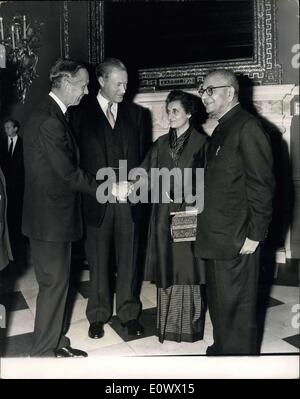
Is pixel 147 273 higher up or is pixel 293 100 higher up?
pixel 293 100

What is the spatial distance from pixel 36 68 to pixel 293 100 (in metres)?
2.82

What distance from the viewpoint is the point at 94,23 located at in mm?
4297

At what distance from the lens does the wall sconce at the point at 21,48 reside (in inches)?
185

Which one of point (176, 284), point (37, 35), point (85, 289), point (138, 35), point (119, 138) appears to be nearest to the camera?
point (176, 284)

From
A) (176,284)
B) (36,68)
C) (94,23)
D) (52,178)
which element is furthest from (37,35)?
(176,284)

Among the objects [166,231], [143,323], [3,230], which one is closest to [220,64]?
[166,231]

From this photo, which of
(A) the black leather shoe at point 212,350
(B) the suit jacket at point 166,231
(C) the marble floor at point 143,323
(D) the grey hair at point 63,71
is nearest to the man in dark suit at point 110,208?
(C) the marble floor at point 143,323

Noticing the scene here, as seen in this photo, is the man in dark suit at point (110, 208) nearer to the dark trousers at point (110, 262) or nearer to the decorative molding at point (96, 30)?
the dark trousers at point (110, 262)

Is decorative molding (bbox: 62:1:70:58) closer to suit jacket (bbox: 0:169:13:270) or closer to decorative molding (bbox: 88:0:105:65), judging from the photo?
decorative molding (bbox: 88:0:105:65)

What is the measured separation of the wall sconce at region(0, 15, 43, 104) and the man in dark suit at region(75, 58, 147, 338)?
261cm

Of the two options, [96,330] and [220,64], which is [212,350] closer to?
[96,330]

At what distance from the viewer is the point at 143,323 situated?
2.72 m

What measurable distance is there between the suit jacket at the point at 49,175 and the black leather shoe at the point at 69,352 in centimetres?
63
